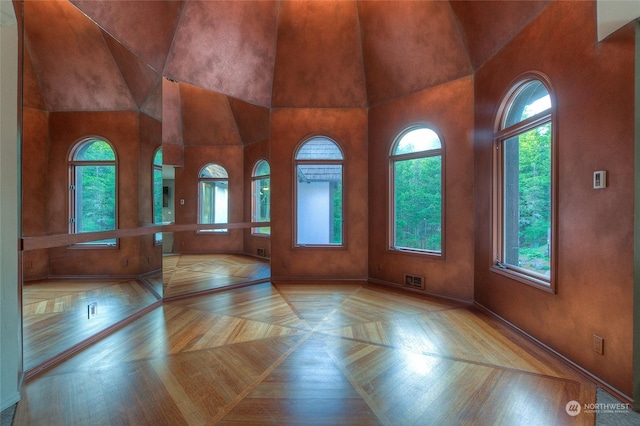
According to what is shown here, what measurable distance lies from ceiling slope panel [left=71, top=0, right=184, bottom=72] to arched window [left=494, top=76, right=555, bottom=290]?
3956 mm

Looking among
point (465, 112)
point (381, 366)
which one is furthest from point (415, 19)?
point (381, 366)

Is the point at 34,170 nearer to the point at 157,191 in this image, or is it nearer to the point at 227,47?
the point at 157,191

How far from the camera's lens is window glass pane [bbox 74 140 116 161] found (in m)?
2.85

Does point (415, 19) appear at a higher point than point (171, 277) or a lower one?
higher

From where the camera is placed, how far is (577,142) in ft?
7.66

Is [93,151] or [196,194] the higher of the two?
[93,151]

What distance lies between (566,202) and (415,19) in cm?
285

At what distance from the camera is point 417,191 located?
178 inches

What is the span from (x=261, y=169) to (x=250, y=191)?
0.43m

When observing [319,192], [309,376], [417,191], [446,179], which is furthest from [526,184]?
[319,192]

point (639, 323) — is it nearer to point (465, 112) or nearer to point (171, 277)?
point (465, 112)

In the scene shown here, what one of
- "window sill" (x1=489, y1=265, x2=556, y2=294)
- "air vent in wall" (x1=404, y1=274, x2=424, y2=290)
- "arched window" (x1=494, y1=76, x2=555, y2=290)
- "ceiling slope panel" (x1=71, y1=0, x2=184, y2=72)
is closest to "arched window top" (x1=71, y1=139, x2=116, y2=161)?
"ceiling slope panel" (x1=71, y1=0, x2=184, y2=72)

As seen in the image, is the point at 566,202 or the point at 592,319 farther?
the point at 566,202

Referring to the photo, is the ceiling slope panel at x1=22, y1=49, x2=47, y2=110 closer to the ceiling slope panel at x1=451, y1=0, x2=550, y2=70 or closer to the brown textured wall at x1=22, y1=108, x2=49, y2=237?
the brown textured wall at x1=22, y1=108, x2=49, y2=237
